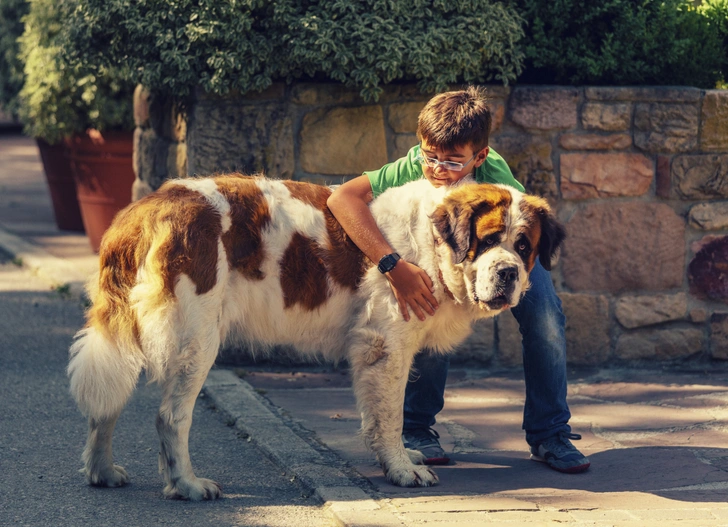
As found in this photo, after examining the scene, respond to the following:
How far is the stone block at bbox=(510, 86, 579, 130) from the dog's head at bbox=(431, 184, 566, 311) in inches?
75.1

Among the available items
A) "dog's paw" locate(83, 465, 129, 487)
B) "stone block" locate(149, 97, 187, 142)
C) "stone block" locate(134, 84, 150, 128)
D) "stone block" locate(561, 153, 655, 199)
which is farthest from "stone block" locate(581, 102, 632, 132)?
"dog's paw" locate(83, 465, 129, 487)

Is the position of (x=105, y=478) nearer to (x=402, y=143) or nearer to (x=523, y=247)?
(x=523, y=247)

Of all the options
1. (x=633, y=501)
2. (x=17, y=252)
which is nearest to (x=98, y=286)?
(x=633, y=501)

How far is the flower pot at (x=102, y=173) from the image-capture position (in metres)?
8.29

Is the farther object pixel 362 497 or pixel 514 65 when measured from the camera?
pixel 514 65

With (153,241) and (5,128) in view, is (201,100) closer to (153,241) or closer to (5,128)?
(153,241)

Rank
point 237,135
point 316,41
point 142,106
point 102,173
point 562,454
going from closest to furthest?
point 562,454
point 316,41
point 237,135
point 142,106
point 102,173

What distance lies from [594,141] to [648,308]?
1071 millimetres

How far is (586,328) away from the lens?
18.9 feet

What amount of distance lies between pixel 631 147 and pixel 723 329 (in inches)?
49.5

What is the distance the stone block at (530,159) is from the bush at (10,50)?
619 centimetres

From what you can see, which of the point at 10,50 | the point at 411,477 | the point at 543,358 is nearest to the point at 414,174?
the point at 543,358

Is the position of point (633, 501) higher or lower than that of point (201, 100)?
lower

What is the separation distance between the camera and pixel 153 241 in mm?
3602
